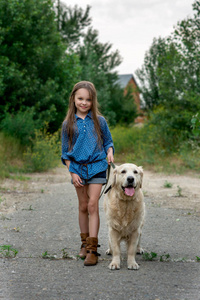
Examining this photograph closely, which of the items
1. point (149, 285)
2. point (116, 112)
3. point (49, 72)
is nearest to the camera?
point (149, 285)

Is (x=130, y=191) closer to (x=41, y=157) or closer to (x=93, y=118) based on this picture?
(x=93, y=118)

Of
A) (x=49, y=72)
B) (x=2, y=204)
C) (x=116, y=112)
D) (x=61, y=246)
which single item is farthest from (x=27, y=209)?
(x=116, y=112)

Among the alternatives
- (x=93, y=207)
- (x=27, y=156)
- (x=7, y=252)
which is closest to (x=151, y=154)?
(x=27, y=156)

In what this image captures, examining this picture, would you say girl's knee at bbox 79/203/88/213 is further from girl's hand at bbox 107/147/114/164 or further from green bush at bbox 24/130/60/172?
green bush at bbox 24/130/60/172

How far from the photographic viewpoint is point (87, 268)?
13.0 feet

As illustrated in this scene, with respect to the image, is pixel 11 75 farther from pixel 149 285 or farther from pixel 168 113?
pixel 149 285

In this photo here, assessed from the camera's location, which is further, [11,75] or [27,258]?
[11,75]

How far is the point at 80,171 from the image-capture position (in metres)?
4.30

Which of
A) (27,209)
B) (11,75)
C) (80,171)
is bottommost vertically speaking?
(27,209)

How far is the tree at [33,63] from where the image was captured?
48.0 feet

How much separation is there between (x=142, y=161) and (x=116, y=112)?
17.6 metres

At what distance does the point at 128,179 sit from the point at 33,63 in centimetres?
1314

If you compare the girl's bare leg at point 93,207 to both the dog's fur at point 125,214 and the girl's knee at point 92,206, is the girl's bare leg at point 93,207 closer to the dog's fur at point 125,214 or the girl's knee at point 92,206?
the girl's knee at point 92,206

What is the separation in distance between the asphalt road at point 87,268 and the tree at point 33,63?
909 centimetres
